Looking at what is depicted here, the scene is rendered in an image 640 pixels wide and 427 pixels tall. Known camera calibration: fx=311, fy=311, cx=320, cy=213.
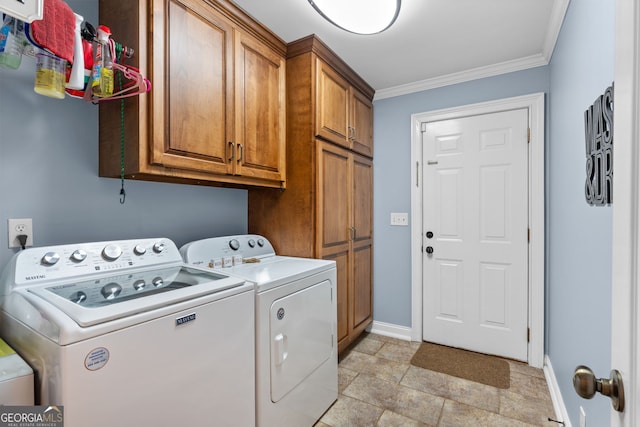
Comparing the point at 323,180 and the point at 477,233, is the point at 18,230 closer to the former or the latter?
the point at 323,180

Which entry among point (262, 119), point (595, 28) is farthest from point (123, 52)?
point (595, 28)

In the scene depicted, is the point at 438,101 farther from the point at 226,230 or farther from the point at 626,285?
the point at 626,285

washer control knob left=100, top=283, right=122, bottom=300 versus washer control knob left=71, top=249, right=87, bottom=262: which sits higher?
washer control knob left=71, top=249, right=87, bottom=262

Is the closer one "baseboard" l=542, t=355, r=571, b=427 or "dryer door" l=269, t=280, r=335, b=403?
"dryer door" l=269, t=280, r=335, b=403

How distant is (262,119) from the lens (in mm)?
1997

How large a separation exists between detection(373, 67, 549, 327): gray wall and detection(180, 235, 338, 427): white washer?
1156mm

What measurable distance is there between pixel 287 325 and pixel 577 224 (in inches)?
59.8

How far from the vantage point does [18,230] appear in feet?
4.30

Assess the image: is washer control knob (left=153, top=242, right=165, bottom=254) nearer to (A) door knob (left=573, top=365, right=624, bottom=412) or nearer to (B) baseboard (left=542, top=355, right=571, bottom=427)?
(A) door knob (left=573, top=365, right=624, bottom=412)

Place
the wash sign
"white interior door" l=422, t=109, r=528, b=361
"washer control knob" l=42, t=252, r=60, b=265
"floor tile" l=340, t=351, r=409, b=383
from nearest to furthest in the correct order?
the wash sign, "washer control knob" l=42, t=252, r=60, b=265, "floor tile" l=340, t=351, r=409, b=383, "white interior door" l=422, t=109, r=528, b=361

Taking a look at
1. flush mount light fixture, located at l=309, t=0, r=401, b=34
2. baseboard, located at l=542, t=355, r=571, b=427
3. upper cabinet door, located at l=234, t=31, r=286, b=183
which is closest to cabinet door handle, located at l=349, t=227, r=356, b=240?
upper cabinet door, located at l=234, t=31, r=286, b=183

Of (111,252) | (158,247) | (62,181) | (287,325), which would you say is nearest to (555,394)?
(287,325)

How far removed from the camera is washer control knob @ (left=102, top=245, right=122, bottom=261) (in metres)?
1.40

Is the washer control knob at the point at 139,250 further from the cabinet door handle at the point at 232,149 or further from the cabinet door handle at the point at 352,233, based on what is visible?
the cabinet door handle at the point at 352,233
